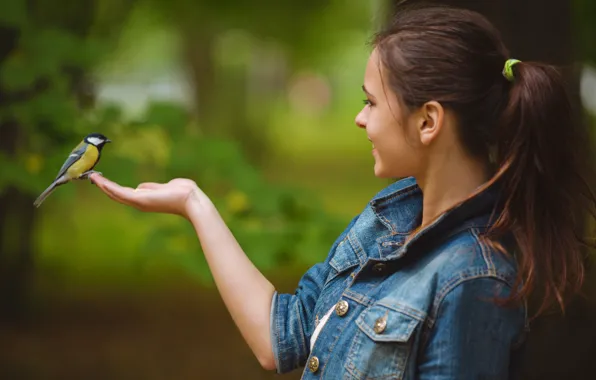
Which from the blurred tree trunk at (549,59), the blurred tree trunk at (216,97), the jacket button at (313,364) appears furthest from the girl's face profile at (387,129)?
the blurred tree trunk at (216,97)

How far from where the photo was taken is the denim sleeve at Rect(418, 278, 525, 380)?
1.19 meters

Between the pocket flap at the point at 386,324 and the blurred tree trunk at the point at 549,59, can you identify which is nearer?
the pocket flap at the point at 386,324

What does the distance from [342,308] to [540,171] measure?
41 centimetres

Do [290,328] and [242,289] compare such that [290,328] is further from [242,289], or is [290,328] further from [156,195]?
[156,195]

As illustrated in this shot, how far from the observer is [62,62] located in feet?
11.7

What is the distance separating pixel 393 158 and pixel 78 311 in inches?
164

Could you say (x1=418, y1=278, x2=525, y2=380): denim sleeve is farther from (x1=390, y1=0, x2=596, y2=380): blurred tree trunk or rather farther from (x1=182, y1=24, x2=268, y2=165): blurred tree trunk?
(x1=182, y1=24, x2=268, y2=165): blurred tree trunk

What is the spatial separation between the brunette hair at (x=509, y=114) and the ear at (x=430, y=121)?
0.01 m

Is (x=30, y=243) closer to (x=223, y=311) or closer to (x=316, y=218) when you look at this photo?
(x=223, y=311)

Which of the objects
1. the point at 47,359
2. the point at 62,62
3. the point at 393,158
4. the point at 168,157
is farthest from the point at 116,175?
the point at 393,158

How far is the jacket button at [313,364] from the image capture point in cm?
138

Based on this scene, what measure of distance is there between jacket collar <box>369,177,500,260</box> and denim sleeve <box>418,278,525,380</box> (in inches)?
5.1

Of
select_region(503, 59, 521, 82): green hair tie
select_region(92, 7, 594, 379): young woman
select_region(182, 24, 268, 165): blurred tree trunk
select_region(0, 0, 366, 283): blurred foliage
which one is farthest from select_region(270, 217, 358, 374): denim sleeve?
select_region(182, 24, 268, 165): blurred tree trunk

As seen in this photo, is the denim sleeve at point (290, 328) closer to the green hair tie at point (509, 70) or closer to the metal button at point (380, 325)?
the metal button at point (380, 325)
